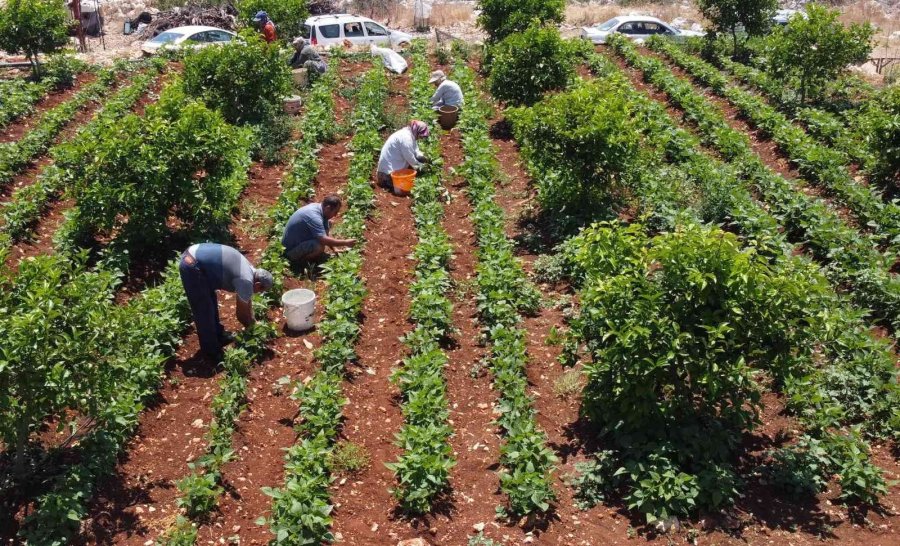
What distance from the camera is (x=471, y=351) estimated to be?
767 cm

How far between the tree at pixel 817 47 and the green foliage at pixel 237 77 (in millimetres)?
8985

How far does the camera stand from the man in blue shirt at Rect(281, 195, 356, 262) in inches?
343

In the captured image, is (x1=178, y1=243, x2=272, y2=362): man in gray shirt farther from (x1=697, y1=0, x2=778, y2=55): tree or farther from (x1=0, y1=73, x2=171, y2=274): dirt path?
(x1=697, y1=0, x2=778, y2=55): tree

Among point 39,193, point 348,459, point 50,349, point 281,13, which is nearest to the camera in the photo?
point 50,349

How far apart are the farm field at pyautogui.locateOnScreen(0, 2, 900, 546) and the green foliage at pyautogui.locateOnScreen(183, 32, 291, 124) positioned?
1775mm

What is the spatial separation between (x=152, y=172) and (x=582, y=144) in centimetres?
493

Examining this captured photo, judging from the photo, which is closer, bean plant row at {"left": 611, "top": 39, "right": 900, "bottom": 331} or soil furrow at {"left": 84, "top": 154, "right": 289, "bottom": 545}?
soil furrow at {"left": 84, "top": 154, "right": 289, "bottom": 545}

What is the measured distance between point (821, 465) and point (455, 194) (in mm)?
6615

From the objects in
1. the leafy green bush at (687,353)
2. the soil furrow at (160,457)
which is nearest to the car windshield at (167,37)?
the soil furrow at (160,457)

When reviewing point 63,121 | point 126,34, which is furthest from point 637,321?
point 126,34

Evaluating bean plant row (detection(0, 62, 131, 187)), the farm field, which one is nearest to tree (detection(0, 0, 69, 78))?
bean plant row (detection(0, 62, 131, 187))

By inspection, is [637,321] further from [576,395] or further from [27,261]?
[27,261]

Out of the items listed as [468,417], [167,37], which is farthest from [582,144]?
[167,37]

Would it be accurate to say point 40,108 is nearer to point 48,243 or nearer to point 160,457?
point 48,243
